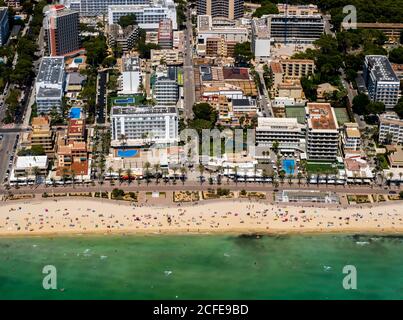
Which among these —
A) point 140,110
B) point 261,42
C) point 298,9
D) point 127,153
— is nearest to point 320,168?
point 127,153

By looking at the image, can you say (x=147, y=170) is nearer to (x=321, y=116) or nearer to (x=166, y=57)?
(x=321, y=116)

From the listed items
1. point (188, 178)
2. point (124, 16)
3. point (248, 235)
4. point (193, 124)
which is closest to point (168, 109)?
point (193, 124)

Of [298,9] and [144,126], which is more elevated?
[298,9]

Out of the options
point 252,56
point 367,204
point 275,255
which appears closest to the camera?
point 275,255

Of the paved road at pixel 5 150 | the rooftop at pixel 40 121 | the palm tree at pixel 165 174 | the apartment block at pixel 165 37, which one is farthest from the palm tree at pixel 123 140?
the apartment block at pixel 165 37

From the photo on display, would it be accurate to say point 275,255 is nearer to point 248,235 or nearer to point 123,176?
point 248,235

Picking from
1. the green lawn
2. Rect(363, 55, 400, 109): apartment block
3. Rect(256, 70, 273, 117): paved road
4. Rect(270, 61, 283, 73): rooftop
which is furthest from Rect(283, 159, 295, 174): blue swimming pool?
Rect(270, 61, 283, 73): rooftop
